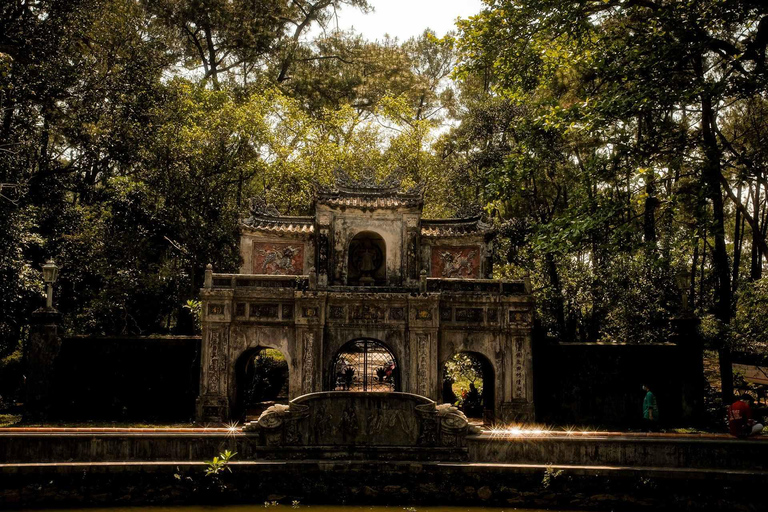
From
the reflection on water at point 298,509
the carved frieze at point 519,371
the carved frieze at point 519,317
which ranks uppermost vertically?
the carved frieze at point 519,317

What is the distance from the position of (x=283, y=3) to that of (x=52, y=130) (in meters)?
15.9

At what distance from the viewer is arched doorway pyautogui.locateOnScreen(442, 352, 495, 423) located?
19.8 m

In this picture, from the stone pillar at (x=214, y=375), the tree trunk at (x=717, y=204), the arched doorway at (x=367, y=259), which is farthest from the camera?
the arched doorway at (x=367, y=259)

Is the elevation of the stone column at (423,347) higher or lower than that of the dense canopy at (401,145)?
lower

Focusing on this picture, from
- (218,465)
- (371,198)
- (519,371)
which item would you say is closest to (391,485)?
(218,465)

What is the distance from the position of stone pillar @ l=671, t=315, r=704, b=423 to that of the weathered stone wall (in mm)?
14375

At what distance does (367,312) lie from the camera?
18438mm

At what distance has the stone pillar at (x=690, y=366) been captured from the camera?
18.9 metres

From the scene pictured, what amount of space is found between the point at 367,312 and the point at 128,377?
7.85m

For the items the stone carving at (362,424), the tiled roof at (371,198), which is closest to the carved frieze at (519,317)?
the tiled roof at (371,198)

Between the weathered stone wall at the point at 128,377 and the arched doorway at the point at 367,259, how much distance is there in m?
5.32

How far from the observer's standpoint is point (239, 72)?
38.6 m

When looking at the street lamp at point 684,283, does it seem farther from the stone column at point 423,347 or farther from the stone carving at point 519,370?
the stone column at point 423,347

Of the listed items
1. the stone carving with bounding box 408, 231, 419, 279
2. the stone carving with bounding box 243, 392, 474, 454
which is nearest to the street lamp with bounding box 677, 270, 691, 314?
the stone carving with bounding box 408, 231, 419, 279
